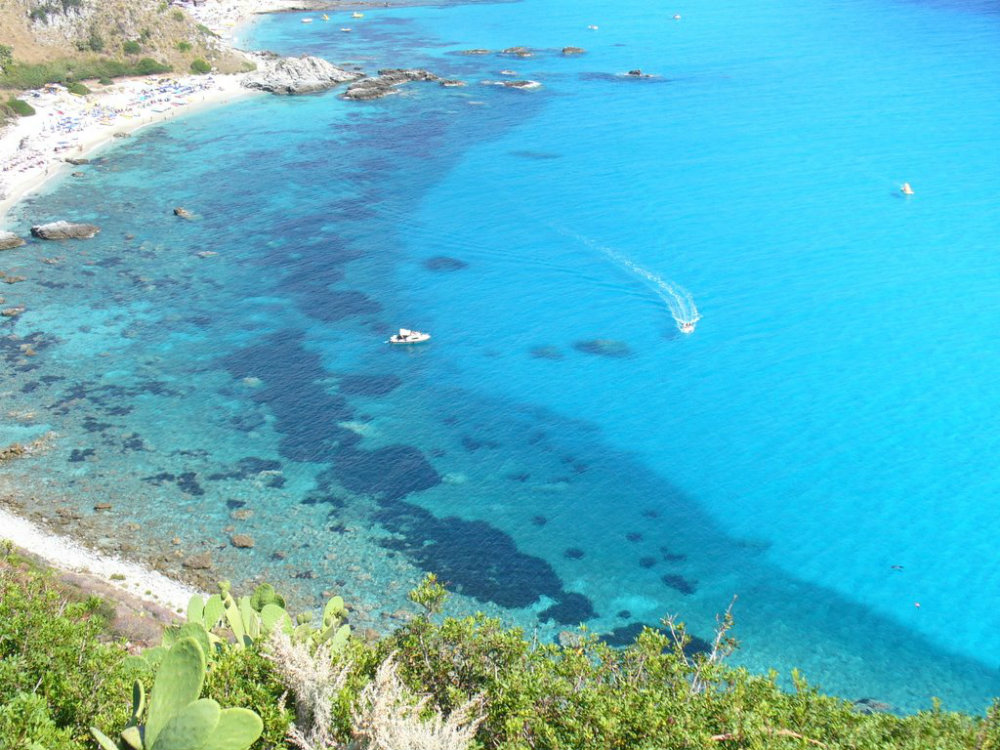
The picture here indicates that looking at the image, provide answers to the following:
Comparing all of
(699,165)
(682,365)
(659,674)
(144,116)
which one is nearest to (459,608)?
(659,674)

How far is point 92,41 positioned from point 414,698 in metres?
91.9

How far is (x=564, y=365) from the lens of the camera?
4397cm

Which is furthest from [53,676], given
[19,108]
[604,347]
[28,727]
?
[19,108]

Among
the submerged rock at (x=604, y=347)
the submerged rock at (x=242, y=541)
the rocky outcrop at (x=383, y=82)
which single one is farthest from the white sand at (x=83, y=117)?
the submerged rock at (x=604, y=347)

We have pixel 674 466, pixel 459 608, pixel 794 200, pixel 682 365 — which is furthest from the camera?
pixel 794 200

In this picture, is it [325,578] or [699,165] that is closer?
[325,578]

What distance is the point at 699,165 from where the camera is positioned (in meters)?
68.5

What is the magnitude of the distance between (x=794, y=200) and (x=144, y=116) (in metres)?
59.7

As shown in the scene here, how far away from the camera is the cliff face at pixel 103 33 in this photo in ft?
275

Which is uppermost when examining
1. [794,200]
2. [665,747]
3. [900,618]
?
[665,747]

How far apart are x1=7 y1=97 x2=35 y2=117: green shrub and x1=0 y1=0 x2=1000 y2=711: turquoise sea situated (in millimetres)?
9687

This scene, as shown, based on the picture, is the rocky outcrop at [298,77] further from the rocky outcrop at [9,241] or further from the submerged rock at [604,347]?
the submerged rock at [604,347]

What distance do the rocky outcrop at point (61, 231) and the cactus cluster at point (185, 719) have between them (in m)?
49.5

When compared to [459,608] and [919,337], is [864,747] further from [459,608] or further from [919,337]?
[919,337]
